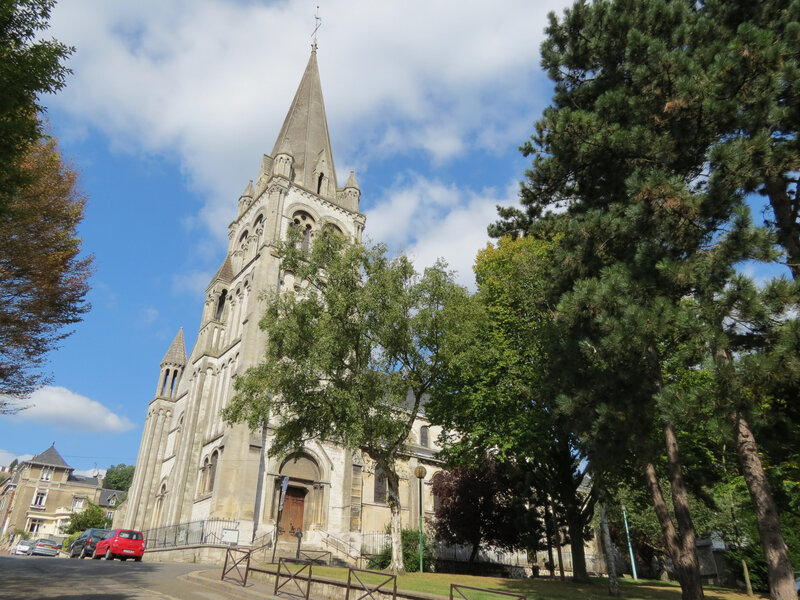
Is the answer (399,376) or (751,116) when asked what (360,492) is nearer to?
(399,376)

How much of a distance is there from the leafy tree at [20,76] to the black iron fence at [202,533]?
19.3m

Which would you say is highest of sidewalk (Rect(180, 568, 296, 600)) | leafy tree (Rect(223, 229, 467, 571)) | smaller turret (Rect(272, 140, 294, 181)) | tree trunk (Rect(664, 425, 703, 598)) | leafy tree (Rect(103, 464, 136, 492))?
smaller turret (Rect(272, 140, 294, 181))

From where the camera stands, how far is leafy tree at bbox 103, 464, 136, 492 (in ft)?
312

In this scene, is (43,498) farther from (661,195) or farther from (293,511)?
(661,195)

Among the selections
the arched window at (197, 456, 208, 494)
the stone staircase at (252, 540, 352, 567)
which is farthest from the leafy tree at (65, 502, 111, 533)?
the stone staircase at (252, 540, 352, 567)

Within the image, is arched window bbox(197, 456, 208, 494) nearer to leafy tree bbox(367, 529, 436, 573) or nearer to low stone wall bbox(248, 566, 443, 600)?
leafy tree bbox(367, 529, 436, 573)

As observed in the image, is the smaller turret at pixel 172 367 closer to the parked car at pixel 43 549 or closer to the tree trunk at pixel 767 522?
the parked car at pixel 43 549

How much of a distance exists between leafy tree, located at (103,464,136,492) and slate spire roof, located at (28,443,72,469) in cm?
2210

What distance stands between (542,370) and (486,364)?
2.90 meters

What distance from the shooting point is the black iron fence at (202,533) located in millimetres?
23234

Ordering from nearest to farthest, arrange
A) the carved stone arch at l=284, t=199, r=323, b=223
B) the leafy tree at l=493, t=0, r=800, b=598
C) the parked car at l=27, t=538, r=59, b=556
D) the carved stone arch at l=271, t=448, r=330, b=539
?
1. the leafy tree at l=493, t=0, r=800, b=598
2. the carved stone arch at l=271, t=448, r=330, b=539
3. the parked car at l=27, t=538, r=59, b=556
4. the carved stone arch at l=284, t=199, r=323, b=223

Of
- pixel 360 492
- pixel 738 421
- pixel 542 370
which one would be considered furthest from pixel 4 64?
pixel 360 492

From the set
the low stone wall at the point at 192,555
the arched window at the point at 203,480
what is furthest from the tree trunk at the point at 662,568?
the arched window at the point at 203,480

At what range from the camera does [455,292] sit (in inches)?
755
